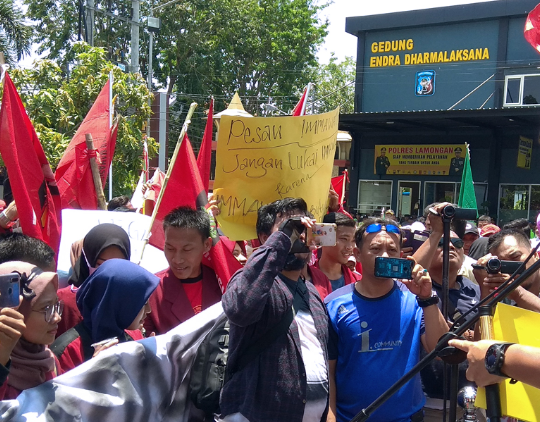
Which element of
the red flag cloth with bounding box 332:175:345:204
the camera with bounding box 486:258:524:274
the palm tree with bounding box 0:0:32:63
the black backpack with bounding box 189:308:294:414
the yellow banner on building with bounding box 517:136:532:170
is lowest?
the black backpack with bounding box 189:308:294:414

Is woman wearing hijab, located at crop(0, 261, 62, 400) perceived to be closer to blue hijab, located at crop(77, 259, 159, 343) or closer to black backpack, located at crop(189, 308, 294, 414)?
blue hijab, located at crop(77, 259, 159, 343)

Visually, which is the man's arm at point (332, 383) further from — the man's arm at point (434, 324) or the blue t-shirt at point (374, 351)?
the man's arm at point (434, 324)

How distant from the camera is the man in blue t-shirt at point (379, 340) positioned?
9.59ft

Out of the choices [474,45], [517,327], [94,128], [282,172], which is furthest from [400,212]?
[517,327]

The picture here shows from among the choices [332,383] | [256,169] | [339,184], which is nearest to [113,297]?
[332,383]

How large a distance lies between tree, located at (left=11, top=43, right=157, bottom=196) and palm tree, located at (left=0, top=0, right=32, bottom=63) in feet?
42.3

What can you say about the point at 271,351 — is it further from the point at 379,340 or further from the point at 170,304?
the point at 170,304

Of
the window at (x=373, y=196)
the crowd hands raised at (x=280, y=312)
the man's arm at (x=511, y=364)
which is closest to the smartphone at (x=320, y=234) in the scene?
the crowd hands raised at (x=280, y=312)

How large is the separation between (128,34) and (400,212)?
1543 centimetres

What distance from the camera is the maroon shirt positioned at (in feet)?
10.6

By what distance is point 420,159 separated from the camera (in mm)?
18156

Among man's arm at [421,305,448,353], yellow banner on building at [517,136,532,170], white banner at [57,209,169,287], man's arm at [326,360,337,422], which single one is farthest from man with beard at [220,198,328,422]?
yellow banner on building at [517,136,532,170]

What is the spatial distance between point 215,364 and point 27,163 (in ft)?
7.46

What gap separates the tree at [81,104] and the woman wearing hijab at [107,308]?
653 centimetres
